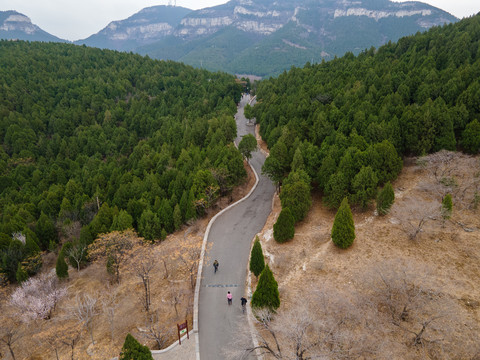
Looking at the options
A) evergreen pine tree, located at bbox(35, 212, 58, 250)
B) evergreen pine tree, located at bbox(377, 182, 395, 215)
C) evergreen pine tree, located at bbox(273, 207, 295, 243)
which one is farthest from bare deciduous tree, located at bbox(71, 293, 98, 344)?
evergreen pine tree, located at bbox(377, 182, 395, 215)

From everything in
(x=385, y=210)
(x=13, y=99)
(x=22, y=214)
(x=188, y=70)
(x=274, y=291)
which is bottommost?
(x=22, y=214)

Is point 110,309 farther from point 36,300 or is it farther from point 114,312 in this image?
point 36,300

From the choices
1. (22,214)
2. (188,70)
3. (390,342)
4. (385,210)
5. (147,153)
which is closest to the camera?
(390,342)

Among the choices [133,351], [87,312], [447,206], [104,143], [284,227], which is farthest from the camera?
[104,143]

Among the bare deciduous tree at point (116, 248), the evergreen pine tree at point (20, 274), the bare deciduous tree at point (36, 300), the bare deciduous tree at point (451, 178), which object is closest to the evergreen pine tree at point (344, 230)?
the bare deciduous tree at point (451, 178)

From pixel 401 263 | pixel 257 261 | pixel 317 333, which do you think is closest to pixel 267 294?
pixel 317 333

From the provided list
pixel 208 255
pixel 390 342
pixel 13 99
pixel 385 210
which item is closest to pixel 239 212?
pixel 208 255

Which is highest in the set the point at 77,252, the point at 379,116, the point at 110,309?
the point at 379,116

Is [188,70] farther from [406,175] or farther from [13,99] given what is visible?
[406,175]
